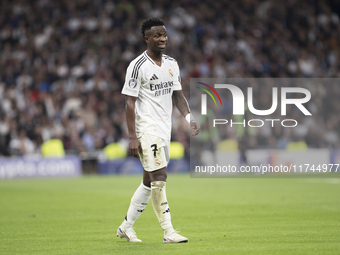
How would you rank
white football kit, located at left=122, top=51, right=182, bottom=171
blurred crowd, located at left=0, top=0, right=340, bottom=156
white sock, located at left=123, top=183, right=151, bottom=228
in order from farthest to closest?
blurred crowd, located at left=0, top=0, right=340, bottom=156 → white sock, located at left=123, top=183, right=151, bottom=228 → white football kit, located at left=122, top=51, right=182, bottom=171

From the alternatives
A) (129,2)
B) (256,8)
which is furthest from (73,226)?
(256,8)

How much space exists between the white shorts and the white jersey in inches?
2.8

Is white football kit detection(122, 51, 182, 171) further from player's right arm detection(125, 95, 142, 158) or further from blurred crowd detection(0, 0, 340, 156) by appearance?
blurred crowd detection(0, 0, 340, 156)

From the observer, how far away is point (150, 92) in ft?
22.8

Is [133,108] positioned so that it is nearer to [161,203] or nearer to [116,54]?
[161,203]

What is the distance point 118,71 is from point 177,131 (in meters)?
3.99

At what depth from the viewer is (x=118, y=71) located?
1016 inches

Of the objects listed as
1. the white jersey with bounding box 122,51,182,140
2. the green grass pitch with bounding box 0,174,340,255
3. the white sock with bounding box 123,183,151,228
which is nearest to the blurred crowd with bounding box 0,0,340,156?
the green grass pitch with bounding box 0,174,340,255

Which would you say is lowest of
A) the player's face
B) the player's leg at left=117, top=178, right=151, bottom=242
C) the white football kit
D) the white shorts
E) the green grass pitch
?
the green grass pitch

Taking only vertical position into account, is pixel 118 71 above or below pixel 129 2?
below

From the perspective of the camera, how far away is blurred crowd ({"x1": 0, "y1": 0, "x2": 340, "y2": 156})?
75.6 ft

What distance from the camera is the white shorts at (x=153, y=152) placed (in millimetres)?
6789

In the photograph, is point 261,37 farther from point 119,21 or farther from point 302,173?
point 302,173

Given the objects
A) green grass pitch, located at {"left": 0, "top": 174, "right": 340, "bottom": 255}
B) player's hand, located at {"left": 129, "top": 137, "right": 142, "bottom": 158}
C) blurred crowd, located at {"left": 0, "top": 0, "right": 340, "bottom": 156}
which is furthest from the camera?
blurred crowd, located at {"left": 0, "top": 0, "right": 340, "bottom": 156}
